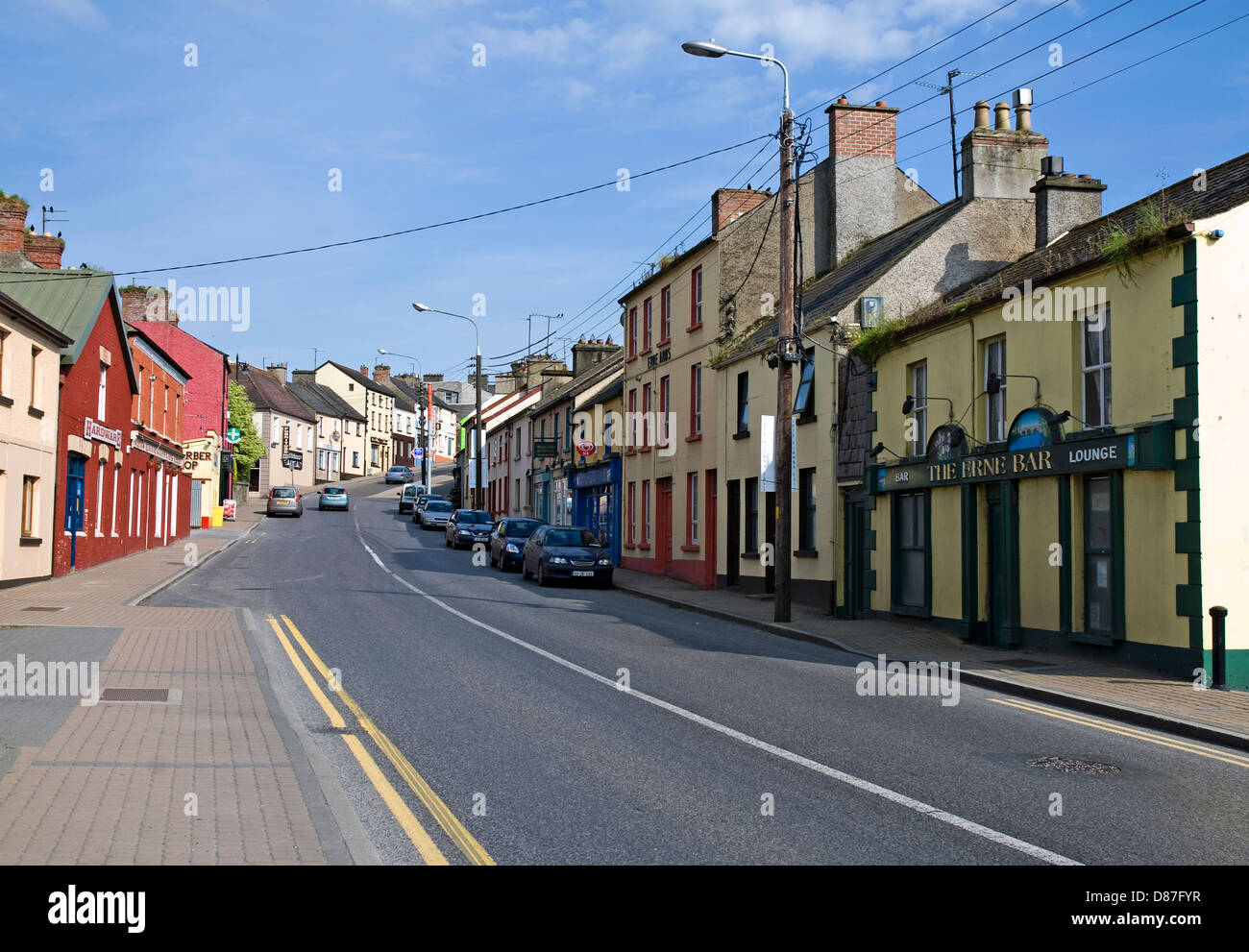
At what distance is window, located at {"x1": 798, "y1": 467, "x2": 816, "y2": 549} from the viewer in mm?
23484

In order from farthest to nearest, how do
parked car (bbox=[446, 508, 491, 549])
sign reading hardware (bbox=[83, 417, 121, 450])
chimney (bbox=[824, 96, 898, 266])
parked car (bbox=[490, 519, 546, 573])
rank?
parked car (bbox=[446, 508, 491, 549]) → parked car (bbox=[490, 519, 546, 573]) → chimney (bbox=[824, 96, 898, 266]) → sign reading hardware (bbox=[83, 417, 121, 450])

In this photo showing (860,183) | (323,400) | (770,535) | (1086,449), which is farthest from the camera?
(323,400)

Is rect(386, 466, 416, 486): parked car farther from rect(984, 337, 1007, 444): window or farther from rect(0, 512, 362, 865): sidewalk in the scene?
rect(984, 337, 1007, 444): window

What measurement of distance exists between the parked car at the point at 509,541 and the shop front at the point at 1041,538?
1529cm

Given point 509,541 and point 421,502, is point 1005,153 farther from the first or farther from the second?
point 421,502

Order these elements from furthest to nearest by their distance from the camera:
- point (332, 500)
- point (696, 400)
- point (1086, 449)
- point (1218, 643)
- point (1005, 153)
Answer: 1. point (332, 500)
2. point (696, 400)
3. point (1005, 153)
4. point (1086, 449)
5. point (1218, 643)

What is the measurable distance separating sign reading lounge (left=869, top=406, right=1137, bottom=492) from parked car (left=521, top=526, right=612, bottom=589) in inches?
387

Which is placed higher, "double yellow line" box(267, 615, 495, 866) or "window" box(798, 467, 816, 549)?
"window" box(798, 467, 816, 549)

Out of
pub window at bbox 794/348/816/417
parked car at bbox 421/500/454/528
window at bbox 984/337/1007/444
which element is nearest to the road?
window at bbox 984/337/1007/444

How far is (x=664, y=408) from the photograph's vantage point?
34125 mm

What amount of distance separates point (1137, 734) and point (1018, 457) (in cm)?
636

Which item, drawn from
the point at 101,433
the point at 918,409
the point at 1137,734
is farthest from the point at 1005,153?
the point at 101,433
